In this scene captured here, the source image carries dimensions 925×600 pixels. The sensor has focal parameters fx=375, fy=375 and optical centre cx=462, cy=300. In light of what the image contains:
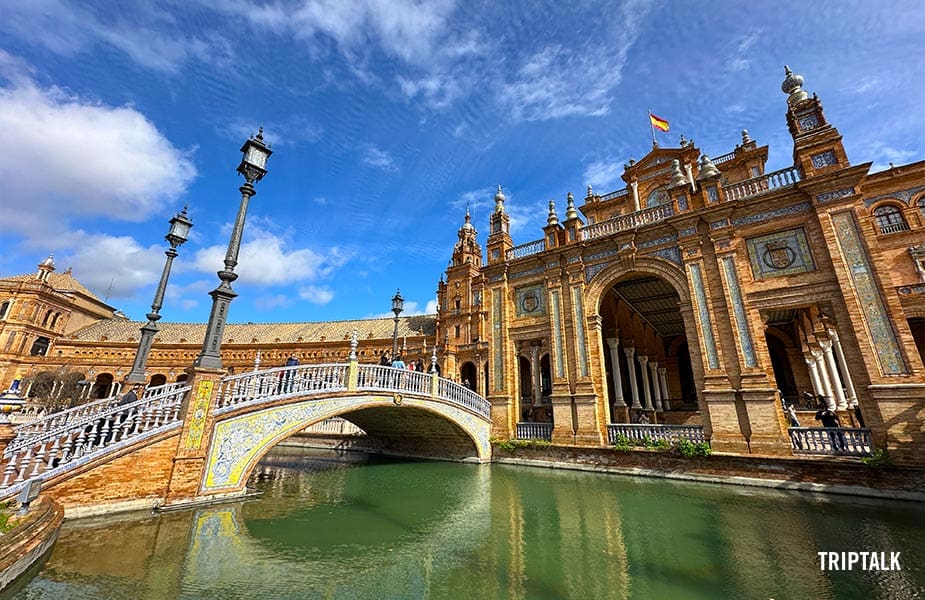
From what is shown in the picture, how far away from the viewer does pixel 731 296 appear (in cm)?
1317

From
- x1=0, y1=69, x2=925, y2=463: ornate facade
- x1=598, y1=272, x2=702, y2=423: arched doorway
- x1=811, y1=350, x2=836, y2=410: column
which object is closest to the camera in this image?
x1=0, y1=69, x2=925, y2=463: ornate facade

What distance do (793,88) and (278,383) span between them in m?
20.7

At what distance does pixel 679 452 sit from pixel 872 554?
23.0 ft

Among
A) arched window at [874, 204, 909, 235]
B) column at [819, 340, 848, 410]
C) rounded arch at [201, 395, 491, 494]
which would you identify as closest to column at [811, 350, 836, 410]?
column at [819, 340, 848, 410]

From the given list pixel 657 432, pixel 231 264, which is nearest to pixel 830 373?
Answer: pixel 657 432

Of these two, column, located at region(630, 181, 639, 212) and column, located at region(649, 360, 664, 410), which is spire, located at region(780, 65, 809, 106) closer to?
column, located at region(630, 181, 639, 212)

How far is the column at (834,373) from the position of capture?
14787 mm

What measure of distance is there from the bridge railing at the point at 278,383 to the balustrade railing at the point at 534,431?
8648 millimetres

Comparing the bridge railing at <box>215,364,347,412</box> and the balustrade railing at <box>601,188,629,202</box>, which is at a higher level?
the balustrade railing at <box>601,188,629,202</box>

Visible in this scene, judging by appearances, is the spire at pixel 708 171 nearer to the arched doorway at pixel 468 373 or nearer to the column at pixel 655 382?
the column at pixel 655 382

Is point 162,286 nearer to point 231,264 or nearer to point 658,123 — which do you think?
point 231,264

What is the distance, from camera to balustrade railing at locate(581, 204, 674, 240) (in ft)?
51.5

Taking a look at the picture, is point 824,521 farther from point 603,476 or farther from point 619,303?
point 619,303

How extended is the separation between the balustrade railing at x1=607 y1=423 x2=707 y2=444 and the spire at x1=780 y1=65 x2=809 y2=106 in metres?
12.4
